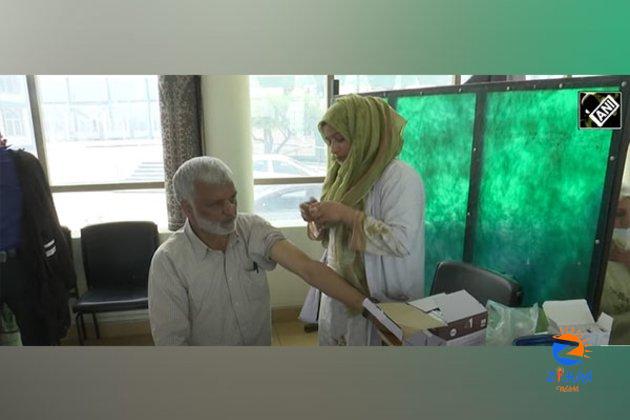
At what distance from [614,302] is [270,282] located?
2.14ft

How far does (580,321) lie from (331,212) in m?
0.51

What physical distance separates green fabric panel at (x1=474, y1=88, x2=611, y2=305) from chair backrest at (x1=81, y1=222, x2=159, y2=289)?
2.10ft

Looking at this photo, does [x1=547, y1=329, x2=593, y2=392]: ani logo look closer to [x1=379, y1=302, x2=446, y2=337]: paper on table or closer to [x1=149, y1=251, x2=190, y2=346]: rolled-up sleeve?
[x1=379, y1=302, x2=446, y2=337]: paper on table

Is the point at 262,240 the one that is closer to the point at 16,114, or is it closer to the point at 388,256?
the point at 388,256

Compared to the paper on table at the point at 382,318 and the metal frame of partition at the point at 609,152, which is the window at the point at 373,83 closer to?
the metal frame of partition at the point at 609,152

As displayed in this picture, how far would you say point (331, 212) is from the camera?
0.68 metres

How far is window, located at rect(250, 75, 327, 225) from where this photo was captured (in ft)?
2.08

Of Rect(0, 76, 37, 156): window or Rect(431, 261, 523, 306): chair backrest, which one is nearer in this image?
Rect(0, 76, 37, 156): window

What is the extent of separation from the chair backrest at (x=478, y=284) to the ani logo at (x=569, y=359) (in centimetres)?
10

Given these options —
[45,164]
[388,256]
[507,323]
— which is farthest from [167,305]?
[507,323]

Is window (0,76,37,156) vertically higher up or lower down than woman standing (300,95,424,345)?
higher up

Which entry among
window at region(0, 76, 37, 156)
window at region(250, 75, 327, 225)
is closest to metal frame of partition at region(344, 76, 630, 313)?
window at region(250, 75, 327, 225)

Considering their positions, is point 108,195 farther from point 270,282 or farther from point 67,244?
point 270,282

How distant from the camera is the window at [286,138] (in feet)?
2.08
